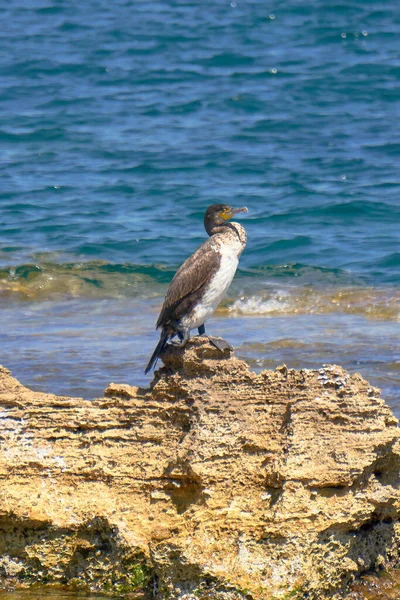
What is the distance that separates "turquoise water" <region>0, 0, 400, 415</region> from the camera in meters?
8.79

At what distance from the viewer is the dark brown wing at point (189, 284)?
548cm

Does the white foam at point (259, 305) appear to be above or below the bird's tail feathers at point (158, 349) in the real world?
above

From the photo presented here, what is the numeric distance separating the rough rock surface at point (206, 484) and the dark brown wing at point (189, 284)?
0.92 m

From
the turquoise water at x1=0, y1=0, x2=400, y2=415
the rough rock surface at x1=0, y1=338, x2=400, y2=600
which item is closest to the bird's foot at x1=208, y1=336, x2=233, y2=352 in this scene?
the rough rock surface at x1=0, y1=338, x2=400, y2=600

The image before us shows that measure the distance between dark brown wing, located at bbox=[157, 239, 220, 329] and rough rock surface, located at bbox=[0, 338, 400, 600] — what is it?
917 millimetres

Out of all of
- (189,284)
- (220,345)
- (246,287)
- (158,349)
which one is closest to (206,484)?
(220,345)

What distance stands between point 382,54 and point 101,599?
17.7m

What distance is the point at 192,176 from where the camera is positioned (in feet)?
50.7

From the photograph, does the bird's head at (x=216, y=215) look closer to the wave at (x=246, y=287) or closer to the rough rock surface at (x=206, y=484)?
the rough rock surface at (x=206, y=484)

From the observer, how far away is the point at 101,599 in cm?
427

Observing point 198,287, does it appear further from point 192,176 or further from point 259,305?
point 192,176

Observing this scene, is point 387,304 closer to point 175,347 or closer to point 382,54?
point 175,347

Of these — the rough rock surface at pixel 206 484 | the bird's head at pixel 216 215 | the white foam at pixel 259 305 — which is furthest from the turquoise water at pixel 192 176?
the rough rock surface at pixel 206 484

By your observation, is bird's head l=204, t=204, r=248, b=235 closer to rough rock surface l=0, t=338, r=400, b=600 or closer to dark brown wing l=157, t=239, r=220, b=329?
dark brown wing l=157, t=239, r=220, b=329
